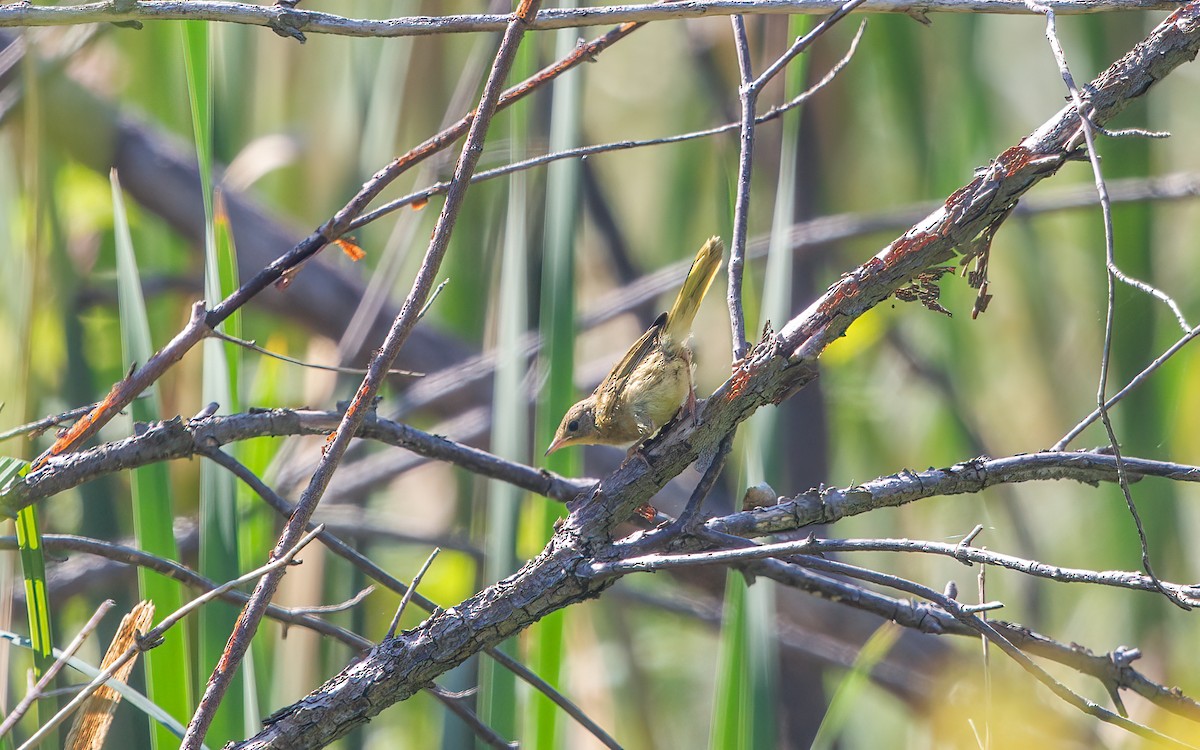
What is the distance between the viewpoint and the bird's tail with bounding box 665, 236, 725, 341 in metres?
2.47

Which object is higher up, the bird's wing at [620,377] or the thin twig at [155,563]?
the bird's wing at [620,377]

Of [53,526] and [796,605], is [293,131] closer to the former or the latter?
[53,526]

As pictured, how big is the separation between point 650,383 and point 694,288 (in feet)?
1.04

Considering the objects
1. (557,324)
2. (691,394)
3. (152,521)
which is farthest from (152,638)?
(691,394)

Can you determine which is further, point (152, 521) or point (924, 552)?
point (152, 521)

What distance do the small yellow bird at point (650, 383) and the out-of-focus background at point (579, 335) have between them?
0.69 feet

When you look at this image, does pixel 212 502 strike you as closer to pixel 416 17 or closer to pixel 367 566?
pixel 367 566

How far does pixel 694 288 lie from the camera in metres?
2.69

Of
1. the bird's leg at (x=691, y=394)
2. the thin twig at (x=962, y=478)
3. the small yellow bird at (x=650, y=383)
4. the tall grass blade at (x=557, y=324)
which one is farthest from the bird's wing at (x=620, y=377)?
the thin twig at (x=962, y=478)

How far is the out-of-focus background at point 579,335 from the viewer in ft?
7.20

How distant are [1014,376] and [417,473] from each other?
3069mm

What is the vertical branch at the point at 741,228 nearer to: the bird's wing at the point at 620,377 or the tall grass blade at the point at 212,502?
the tall grass blade at the point at 212,502

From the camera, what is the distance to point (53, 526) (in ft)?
10.0

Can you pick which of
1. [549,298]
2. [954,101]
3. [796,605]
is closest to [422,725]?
[796,605]
